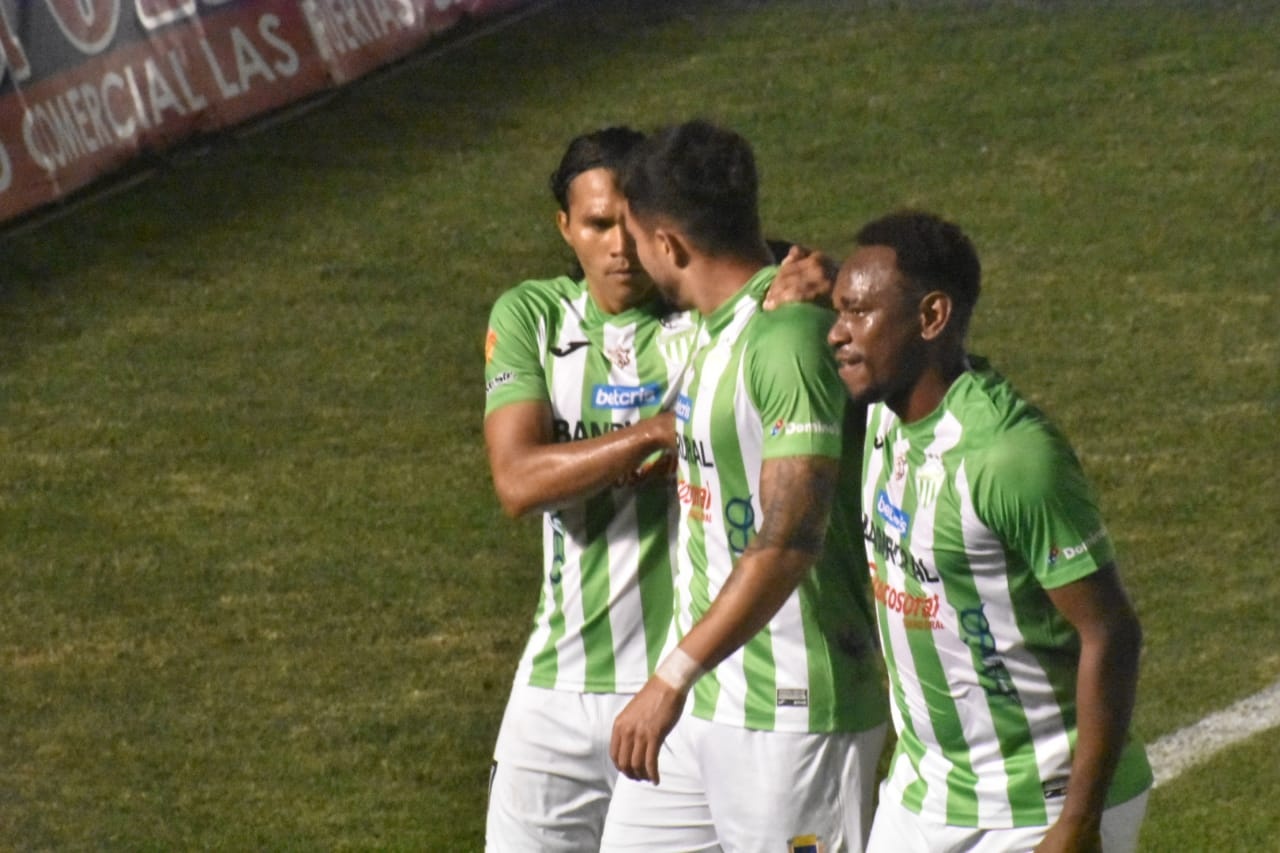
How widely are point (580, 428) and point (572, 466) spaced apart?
33 cm

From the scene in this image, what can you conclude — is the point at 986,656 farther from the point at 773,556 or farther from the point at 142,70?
the point at 142,70

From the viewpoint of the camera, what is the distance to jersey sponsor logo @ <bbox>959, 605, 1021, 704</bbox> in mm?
3822

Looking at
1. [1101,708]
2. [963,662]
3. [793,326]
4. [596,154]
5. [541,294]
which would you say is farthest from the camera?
[541,294]

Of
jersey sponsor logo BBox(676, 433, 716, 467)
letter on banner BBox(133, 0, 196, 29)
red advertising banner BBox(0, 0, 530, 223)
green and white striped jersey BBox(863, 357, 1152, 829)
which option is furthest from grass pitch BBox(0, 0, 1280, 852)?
jersey sponsor logo BBox(676, 433, 716, 467)

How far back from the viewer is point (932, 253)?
3.82 m

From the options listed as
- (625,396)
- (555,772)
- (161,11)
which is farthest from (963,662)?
(161,11)

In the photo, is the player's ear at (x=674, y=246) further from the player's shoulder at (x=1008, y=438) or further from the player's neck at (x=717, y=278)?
the player's shoulder at (x=1008, y=438)

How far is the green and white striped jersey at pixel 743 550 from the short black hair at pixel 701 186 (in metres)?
0.12

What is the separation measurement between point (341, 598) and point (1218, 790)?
3707 mm

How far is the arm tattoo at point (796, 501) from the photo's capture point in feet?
12.7

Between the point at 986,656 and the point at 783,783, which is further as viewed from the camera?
the point at 783,783

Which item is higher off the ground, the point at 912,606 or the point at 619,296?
the point at 619,296

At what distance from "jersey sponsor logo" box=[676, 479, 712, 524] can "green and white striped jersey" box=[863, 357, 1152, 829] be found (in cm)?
37

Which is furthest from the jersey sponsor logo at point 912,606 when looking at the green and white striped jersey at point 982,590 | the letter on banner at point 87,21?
the letter on banner at point 87,21
